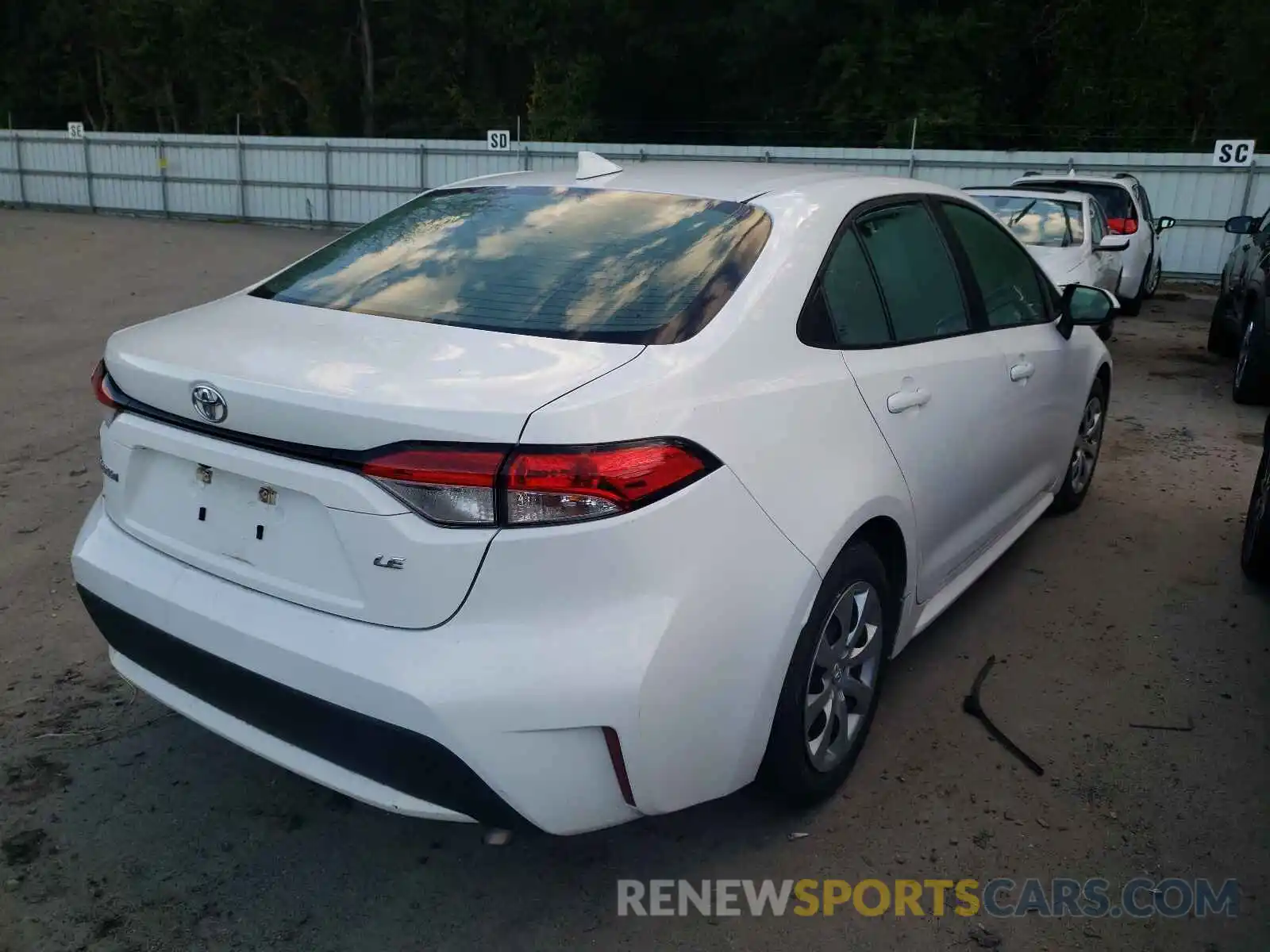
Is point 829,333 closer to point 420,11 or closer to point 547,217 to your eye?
point 547,217

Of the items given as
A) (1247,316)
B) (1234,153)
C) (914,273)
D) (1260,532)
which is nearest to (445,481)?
(914,273)

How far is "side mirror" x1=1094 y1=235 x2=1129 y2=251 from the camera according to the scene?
9.38 meters

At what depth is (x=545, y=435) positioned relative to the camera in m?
2.07

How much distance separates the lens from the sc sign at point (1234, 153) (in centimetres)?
1658

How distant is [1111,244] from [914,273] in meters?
7.23

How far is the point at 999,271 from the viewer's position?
159 inches

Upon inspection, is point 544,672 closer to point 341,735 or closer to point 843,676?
point 341,735

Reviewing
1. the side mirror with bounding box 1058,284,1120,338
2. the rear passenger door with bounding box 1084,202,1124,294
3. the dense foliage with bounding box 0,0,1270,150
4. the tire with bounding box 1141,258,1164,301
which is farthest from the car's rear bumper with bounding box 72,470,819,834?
the dense foliage with bounding box 0,0,1270,150

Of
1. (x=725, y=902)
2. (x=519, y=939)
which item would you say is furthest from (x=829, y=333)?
(x=519, y=939)


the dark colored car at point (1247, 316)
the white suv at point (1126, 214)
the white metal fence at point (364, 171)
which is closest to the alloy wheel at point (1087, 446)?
the dark colored car at point (1247, 316)

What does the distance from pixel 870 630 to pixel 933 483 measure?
1.70 feet

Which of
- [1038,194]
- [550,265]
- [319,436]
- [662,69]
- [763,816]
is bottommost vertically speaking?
[763,816]

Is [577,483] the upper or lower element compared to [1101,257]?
upper

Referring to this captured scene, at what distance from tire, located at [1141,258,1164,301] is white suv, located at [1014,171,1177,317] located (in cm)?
70
